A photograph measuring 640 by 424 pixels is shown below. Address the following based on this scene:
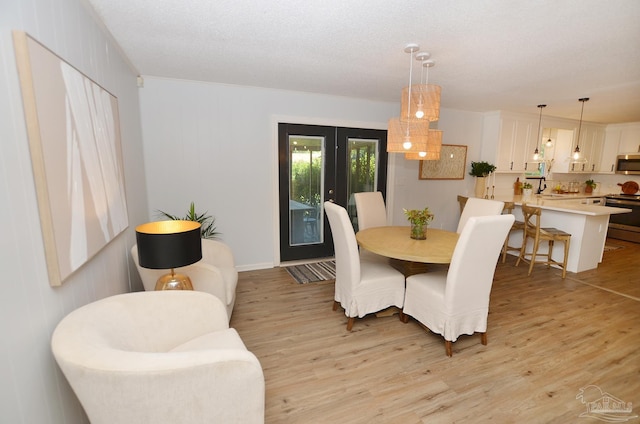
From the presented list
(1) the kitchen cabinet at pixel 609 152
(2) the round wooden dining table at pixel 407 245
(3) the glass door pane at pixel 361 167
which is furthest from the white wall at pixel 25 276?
(1) the kitchen cabinet at pixel 609 152

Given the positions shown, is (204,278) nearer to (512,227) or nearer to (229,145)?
(229,145)

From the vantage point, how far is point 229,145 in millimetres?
3680

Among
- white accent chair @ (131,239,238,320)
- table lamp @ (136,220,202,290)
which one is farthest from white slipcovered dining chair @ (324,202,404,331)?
table lamp @ (136,220,202,290)

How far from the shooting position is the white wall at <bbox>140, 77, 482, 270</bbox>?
11.1 ft

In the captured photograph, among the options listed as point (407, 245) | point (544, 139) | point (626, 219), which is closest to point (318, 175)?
point (407, 245)

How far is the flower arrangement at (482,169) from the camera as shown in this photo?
5.04m

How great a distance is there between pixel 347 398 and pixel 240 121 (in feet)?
10.4

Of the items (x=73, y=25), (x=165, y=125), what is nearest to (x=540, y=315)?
(x=73, y=25)

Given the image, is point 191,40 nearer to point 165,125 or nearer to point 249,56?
point 249,56

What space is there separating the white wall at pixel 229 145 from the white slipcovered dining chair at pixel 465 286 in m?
2.29

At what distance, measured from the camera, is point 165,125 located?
3.38 m

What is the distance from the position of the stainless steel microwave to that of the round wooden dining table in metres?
5.86

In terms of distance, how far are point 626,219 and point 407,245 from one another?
5968 millimetres

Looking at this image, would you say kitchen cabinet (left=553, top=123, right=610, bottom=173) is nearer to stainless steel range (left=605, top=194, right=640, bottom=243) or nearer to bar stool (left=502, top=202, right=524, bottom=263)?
stainless steel range (left=605, top=194, right=640, bottom=243)
